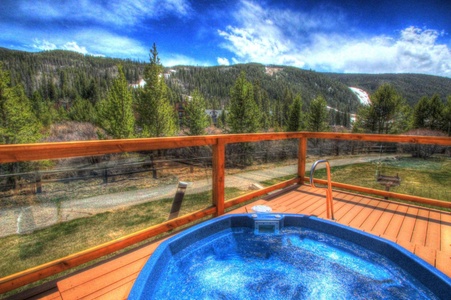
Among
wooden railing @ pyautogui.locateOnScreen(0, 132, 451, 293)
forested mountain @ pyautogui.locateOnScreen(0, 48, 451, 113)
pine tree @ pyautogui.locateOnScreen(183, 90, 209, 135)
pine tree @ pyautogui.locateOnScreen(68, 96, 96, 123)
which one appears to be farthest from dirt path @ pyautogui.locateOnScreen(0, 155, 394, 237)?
forested mountain @ pyautogui.locateOnScreen(0, 48, 451, 113)

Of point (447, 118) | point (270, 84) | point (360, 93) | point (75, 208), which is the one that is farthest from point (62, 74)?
point (360, 93)

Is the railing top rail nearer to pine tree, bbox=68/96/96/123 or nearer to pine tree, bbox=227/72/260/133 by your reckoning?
pine tree, bbox=227/72/260/133

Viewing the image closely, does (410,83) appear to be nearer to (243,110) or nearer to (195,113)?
(243,110)

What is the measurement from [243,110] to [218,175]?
14.8 m

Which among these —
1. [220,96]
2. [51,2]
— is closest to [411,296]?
[51,2]

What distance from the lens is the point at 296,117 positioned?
78.4 feet

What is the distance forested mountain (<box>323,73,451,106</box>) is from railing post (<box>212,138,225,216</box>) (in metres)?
61.0

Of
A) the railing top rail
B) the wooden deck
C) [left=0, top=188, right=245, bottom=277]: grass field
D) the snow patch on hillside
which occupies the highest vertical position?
the snow patch on hillside

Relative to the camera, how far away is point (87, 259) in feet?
5.75

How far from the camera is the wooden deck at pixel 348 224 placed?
1.47 m

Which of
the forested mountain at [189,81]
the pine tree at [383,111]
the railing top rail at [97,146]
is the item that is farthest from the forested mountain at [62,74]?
the railing top rail at [97,146]

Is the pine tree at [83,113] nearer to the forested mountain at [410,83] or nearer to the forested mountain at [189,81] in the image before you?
the forested mountain at [189,81]

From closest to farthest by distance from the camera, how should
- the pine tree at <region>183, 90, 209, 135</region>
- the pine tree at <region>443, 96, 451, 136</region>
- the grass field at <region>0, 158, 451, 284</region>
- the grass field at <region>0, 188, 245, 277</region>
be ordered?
the grass field at <region>0, 188, 245, 277</region> < the grass field at <region>0, 158, 451, 284</region> < the pine tree at <region>183, 90, 209, 135</region> < the pine tree at <region>443, 96, 451, 136</region>

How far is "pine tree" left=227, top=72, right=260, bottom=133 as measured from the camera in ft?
54.7
